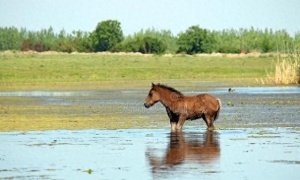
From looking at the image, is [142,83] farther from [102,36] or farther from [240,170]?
[102,36]

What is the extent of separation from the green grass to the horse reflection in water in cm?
2808

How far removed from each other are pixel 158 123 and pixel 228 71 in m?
36.9

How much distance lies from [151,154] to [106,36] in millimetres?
84822

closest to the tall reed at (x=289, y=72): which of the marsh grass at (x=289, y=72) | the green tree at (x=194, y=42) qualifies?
the marsh grass at (x=289, y=72)

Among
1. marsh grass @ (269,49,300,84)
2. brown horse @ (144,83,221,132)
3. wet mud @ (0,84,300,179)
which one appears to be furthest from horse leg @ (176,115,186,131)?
marsh grass @ (269,49,300,84)

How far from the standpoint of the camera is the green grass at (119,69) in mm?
53463

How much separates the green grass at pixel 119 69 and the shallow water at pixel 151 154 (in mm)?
27124

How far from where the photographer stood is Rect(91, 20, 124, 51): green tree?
100125 mm

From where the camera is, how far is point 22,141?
18.8 meters

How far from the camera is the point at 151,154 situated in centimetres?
1592

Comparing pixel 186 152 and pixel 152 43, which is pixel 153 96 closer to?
pixel 186 152

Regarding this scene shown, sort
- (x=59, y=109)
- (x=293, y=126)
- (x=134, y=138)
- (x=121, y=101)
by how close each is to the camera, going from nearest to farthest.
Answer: (x=134, y=138) → (x=293, y=126) → (x=59, y=109) → (x=121, y=101)

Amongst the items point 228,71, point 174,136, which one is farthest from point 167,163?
point 228,71

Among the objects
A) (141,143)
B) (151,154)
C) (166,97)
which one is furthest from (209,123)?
(151,154)
